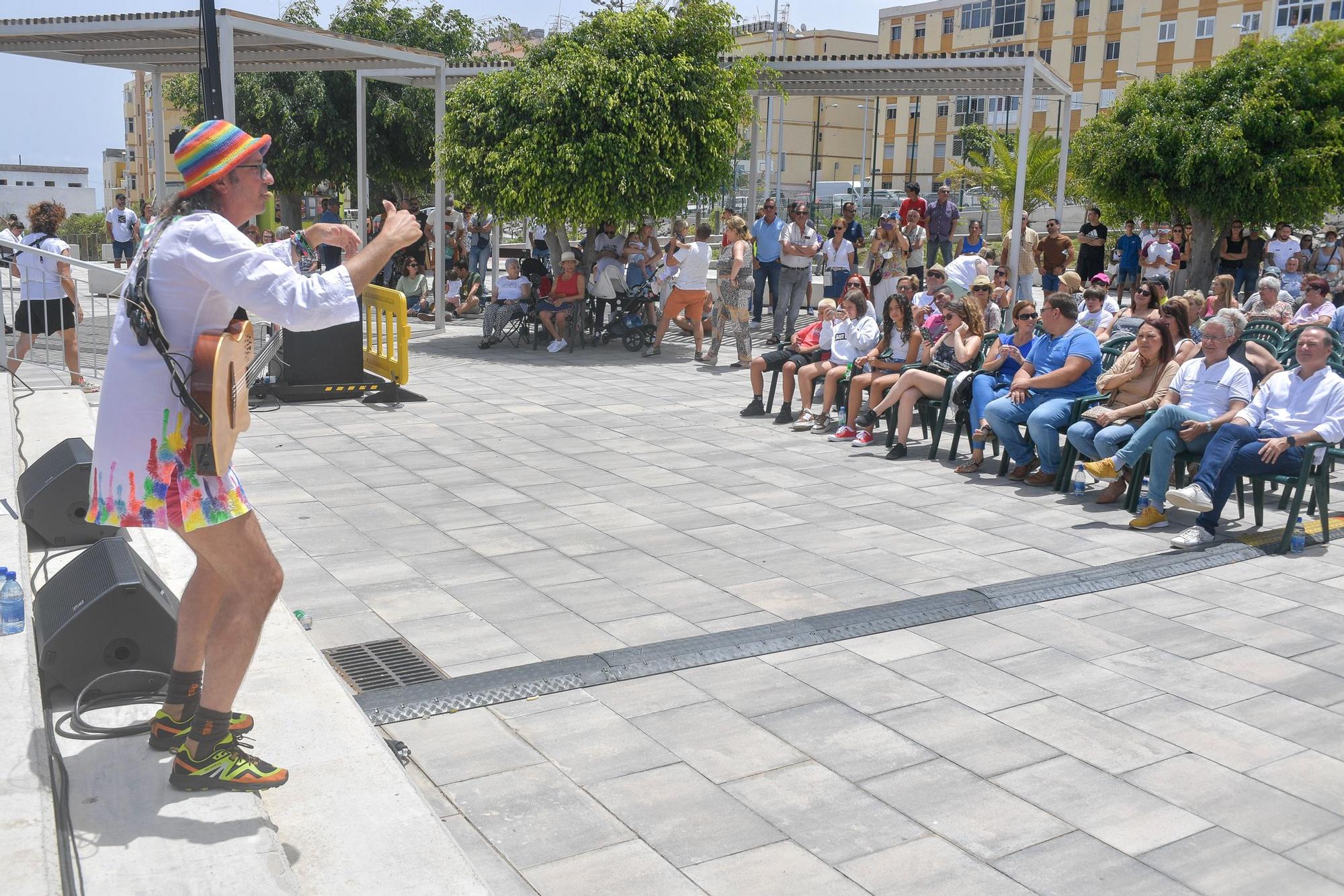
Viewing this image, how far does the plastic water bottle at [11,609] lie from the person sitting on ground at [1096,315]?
850 cm

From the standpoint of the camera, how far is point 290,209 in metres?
28.4

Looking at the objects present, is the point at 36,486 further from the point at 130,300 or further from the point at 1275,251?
the point at 1275,251

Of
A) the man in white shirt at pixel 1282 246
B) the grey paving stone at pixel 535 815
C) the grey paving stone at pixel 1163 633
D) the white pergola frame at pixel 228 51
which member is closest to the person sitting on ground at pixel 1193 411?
the grey paving stone at pixel 1163 633

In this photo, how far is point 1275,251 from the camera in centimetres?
1966

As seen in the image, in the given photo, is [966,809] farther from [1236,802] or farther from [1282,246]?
[1282,246]

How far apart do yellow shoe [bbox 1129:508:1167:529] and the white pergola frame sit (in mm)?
9349

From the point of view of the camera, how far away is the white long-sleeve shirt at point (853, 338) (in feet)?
32.8

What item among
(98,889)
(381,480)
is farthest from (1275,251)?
(98,889)

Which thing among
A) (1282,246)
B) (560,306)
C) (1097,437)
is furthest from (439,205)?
(1282,246)

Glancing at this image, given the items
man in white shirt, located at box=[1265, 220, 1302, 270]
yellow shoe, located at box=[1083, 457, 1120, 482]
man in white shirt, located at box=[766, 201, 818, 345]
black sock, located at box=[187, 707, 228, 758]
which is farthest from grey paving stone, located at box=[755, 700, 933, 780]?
man in white shirt, located at box=[1265, 220, 1302, 270]

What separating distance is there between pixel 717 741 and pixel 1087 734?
134 centimetres

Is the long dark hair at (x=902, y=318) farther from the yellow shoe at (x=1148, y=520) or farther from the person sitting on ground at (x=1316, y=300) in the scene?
the person sitting on ground at (x=1316, y=300)

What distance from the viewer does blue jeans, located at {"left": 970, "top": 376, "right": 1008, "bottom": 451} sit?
28.9 ft

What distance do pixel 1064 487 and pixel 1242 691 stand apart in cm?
347
